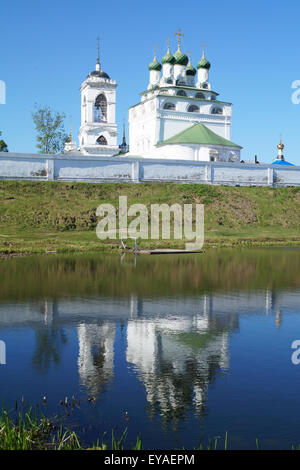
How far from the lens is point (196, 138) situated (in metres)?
57.0

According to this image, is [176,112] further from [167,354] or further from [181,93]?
[167,354]

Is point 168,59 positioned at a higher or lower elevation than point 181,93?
higher

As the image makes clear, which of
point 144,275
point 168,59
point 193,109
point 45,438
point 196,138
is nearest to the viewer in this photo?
point 45,438

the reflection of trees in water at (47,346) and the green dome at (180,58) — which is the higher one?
the green dome at (180,58)

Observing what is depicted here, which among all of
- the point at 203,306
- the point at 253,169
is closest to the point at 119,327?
the point at 203,306

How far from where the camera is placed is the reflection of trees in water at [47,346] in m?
9.80

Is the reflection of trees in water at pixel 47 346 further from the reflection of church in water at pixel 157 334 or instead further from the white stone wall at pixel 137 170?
the white stone wall at pixel 137 170

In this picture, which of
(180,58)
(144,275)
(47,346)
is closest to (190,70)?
(180,58)

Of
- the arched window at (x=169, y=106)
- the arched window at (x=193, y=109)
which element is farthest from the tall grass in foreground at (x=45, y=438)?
the arched window at (x=193, y=109)

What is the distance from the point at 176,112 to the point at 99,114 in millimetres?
10379

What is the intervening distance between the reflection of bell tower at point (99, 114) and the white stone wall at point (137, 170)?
17782mm
